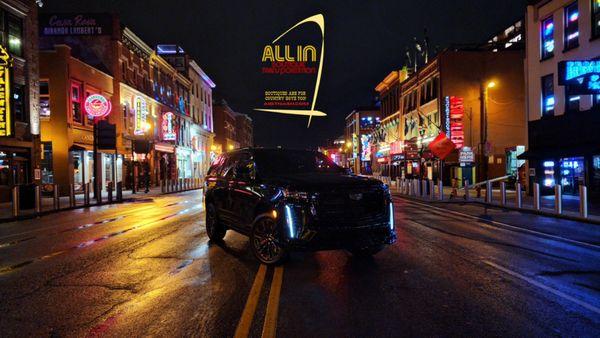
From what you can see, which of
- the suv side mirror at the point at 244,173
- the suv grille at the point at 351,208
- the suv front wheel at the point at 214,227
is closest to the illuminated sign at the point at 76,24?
the suv front wheel at the point at 214,227

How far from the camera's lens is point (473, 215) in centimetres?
1563

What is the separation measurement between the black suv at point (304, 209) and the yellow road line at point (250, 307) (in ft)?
1.94

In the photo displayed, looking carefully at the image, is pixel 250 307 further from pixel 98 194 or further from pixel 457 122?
pixel 457 122

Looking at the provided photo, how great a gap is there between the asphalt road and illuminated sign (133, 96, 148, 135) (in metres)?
29.0

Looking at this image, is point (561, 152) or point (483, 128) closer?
point (561, 152)

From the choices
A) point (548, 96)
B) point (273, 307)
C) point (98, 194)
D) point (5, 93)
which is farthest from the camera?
point (548, 96)

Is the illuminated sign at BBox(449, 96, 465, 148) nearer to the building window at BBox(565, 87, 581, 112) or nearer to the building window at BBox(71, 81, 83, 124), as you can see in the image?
the building window at BBox(565, 87, 581, 112)

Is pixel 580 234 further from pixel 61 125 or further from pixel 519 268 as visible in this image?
pixel 61 125

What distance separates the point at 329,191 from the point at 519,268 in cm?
326

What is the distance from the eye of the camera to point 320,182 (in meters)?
6.71

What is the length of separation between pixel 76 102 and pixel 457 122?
90.1ft

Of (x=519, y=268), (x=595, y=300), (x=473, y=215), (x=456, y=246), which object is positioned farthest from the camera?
(x=473, y=215)

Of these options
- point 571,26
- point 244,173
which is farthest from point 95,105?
point 571,26

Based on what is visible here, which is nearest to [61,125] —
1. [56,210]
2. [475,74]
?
[56,210]
